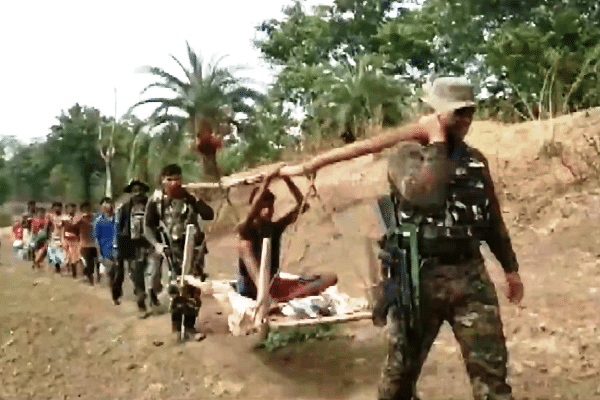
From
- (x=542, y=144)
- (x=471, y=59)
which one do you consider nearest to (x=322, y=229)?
(x=542, y=144)

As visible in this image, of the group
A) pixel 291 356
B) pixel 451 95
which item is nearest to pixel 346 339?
pixel 291 356

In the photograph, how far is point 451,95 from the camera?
3.77m

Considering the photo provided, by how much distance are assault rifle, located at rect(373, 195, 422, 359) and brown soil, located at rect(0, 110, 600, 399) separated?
195 centimetres

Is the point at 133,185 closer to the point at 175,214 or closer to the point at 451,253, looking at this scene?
the point at 175,214

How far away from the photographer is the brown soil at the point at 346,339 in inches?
241

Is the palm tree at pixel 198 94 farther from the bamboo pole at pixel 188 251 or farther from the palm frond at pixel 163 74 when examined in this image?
the bamboo pole at pixel 188 251

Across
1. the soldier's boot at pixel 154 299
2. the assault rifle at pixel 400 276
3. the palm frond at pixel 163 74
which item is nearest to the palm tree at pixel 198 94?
the palm frond at pixel 163 74

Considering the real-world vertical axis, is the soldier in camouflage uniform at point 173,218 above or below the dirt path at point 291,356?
above

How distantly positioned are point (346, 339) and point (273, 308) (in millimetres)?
1796

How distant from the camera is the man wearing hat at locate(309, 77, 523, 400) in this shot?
144 inches

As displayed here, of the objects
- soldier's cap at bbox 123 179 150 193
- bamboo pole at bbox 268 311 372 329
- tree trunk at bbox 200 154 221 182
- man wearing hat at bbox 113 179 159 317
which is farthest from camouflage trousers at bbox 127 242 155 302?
bamboo pole at bbox 268 311 372 329

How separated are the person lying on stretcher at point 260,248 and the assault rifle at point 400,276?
2.65 m

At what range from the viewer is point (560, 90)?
1392 centimetres

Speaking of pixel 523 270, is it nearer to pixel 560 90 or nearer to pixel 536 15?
pixel 560 90
